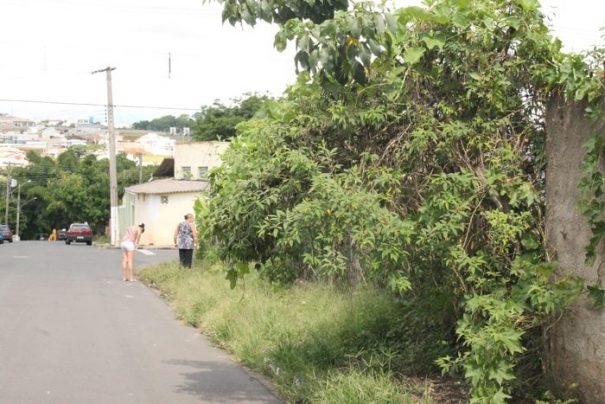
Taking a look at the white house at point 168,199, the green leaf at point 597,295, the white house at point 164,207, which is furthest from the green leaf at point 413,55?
the white house at point 164,207

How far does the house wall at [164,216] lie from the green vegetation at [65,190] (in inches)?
1191

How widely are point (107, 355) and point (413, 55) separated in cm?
561

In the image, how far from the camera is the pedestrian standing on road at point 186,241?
19203 millimetres

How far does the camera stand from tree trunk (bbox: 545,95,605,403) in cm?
564

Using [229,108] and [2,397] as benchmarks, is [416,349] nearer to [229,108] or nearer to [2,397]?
[2,397]

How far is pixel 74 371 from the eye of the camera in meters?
8.78

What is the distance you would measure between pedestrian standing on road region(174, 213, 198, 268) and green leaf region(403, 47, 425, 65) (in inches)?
527

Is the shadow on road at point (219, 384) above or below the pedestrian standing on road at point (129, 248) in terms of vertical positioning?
below

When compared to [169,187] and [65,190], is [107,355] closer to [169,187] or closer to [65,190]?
[169,187]

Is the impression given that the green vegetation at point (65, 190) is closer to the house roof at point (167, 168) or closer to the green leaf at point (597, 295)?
the house roof at point (167, 168)

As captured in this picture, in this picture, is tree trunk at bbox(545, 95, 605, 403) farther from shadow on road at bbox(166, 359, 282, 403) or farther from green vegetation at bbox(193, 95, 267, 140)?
green vegetation at bbox(193, 95, 267, 140)

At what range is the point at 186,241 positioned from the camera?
19.2 m

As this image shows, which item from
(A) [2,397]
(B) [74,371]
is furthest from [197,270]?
(A) [2,397]

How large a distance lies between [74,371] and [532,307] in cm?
518
